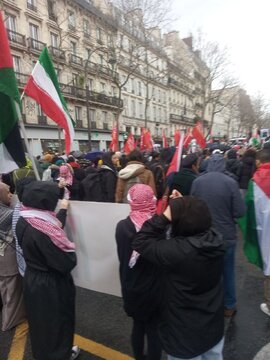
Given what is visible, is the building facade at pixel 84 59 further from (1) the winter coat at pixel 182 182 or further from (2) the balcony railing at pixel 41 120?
(1) the winter coat at pixel 182 182

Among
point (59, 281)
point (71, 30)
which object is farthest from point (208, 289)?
point (71, 30)

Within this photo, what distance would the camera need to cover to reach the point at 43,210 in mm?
2395

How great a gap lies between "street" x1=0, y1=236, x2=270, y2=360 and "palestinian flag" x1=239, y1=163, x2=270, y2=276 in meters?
0.55

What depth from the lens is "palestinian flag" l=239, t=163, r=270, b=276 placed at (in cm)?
337

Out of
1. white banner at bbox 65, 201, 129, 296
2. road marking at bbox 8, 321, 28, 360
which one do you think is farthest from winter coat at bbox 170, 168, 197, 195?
road marking at bbox 8, 321, 28, 360

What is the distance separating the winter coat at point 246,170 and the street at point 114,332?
3.29 meters

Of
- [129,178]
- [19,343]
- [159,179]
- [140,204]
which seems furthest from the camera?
[159,179]

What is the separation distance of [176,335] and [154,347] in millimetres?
632

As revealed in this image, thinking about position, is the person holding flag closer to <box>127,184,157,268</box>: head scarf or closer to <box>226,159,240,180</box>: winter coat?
<box>127,184,157,268</box>: head scarf

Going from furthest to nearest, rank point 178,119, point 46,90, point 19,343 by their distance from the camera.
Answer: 1. point 178,119
2. point 46,90
3. point 19,343

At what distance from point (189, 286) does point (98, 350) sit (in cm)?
165

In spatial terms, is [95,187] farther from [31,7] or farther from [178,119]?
[178,119]

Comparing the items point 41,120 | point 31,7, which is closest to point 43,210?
point 41,120

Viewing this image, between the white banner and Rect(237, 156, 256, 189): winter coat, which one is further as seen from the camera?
Rect(237, 156, 256, 189): winter coat
